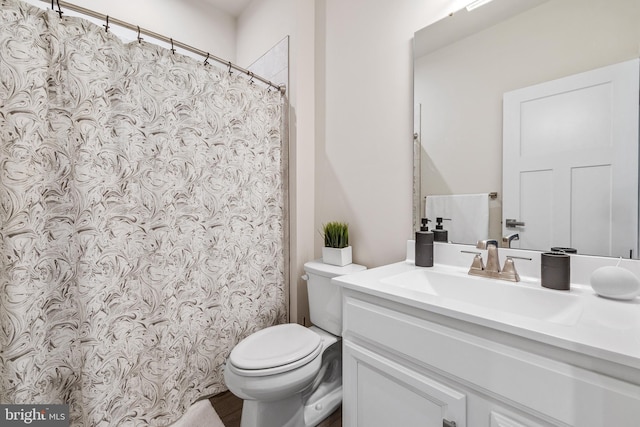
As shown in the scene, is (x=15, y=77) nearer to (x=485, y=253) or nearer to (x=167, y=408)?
(x=167, y=408)

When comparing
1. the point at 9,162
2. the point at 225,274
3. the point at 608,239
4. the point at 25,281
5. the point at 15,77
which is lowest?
the point at 225,274

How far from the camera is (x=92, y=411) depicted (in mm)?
1118

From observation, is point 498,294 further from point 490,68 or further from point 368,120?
point 368,120

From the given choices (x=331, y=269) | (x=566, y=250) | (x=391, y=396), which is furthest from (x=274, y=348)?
(x=566, y=250)

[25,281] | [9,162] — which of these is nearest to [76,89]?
[9,162]

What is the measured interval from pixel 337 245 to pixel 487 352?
3.20ft

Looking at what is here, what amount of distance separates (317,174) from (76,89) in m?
1.25

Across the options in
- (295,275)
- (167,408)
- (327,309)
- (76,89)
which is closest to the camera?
(76,89)

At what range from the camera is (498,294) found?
938 mm

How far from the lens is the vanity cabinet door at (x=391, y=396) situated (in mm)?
721

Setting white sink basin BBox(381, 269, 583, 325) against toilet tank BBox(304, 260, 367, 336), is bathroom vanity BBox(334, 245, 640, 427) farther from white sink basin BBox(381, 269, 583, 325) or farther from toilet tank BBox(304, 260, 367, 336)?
toilet tank BBox(304, 260, 367, 336)

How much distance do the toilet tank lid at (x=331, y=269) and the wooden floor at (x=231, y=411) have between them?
2.39 feet

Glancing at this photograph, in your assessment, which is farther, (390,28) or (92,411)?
(390,28)

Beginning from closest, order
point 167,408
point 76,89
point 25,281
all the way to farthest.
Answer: point 25,281 < point 76,89 < point 167,408
